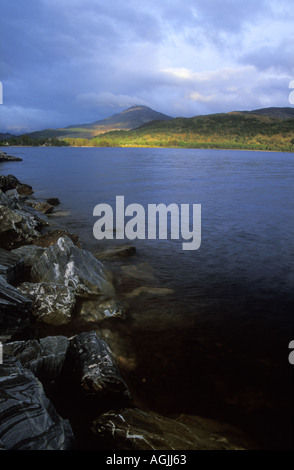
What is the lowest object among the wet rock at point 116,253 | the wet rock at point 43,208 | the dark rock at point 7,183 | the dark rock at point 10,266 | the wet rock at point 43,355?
the wet rock at point 43,355

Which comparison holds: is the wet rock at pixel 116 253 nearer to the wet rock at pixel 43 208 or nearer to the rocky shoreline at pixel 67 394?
the rocky shoreline at pixel 67 394

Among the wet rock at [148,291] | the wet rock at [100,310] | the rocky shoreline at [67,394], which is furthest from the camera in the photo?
the wet rock at [148,291]

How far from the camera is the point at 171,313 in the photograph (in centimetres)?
779

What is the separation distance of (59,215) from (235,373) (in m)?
16.2

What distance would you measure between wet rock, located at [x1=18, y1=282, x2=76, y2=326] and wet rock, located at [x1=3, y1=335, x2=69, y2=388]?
1.66 metres

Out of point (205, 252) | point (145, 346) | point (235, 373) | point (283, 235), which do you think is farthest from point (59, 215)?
point (235, 373)

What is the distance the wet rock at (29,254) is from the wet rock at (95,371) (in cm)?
463

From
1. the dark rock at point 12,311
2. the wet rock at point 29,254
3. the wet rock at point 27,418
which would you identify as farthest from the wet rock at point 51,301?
the wet rock at point 27,418

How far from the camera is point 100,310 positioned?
25.2 ft

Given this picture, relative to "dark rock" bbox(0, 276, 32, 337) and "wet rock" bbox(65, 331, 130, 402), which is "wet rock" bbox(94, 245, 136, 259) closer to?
"dark rock" bbox(0, 276, 32, 337)

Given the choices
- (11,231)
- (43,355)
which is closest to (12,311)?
(43,355)

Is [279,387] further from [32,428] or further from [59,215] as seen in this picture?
[59,215]

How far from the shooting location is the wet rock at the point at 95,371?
5.06 m
